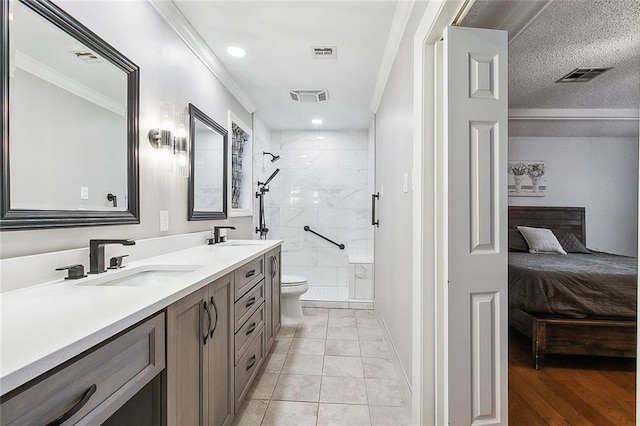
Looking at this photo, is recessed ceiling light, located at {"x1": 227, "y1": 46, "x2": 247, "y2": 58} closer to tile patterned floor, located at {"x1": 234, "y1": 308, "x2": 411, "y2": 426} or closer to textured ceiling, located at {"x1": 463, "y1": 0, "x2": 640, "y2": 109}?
textured ceiling, located at {"x1": 463, "y1": 0, "x2": 640, "y2": 109}

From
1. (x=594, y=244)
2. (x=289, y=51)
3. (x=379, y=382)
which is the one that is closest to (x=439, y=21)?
(x=289, y=51)

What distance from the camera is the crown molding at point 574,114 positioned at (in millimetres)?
3898

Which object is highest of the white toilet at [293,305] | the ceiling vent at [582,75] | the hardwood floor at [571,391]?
the ceiling vent at [582,75]

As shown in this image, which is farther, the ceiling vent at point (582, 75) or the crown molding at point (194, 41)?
the ceiling vent at point (582, 75)

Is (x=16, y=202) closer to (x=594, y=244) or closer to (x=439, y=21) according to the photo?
(x=439, y=21)

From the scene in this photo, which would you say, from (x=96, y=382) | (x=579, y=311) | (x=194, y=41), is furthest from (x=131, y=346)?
(x=579, y=311)

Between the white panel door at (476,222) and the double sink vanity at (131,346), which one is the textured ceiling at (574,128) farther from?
the double sink vanity at (131,346)

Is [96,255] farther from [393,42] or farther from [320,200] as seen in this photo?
[320,200]

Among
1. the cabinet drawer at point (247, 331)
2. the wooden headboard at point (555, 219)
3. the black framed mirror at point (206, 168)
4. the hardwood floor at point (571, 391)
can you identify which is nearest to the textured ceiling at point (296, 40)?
the black framed mirror at point (206, 168)

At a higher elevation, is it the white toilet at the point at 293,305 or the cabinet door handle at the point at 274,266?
the cabinet door handle at the point at 274,266

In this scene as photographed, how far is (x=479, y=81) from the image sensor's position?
Answer: 5.10 ft

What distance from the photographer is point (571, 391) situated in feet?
6.93

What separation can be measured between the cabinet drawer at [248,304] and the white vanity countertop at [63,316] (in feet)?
1.55

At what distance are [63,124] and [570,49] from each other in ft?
10.9
